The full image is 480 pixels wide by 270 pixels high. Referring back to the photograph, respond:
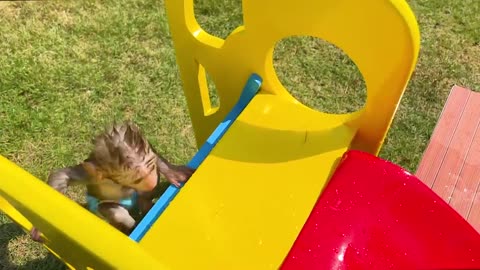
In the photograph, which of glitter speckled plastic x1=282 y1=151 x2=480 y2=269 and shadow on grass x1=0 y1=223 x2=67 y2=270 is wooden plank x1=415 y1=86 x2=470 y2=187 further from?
shadow on grass x1=0 y1=223 x2=67 y2=270

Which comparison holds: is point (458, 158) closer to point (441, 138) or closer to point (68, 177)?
point (441, 138)

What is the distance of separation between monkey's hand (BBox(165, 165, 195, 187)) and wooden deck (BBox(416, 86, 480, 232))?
0.83 meters

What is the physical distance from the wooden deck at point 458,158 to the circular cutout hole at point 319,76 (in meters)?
0.59

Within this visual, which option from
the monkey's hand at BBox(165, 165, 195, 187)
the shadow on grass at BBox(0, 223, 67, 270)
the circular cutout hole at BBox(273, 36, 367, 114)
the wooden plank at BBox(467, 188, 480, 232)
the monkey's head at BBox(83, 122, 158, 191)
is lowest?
the shadow on grass at BBox(0, 223, 67, 270)

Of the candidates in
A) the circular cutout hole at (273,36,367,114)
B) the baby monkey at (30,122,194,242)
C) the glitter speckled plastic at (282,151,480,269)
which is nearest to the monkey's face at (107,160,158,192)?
the baby monkey at (30,122,194,242)

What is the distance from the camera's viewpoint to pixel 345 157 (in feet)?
5.68

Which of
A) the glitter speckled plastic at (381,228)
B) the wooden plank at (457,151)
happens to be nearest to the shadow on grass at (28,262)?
the glitter speckled plastic at (381,228)

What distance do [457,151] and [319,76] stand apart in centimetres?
92

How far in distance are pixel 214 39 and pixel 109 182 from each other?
0.57 metres

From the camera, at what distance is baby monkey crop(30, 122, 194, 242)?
179cm

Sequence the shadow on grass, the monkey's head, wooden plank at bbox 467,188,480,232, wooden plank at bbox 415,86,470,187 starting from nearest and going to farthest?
the monkey's head, wooden plank at bbox 467,188,480,232, wooden plank at bbox 415,86,470,187, the shadow on grass

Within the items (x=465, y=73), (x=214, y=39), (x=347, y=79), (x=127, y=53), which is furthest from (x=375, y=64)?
(x=127, y=53)

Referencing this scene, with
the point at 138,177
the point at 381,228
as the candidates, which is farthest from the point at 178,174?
the point at 381,228

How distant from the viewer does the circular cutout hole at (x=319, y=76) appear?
2836 millimetres
